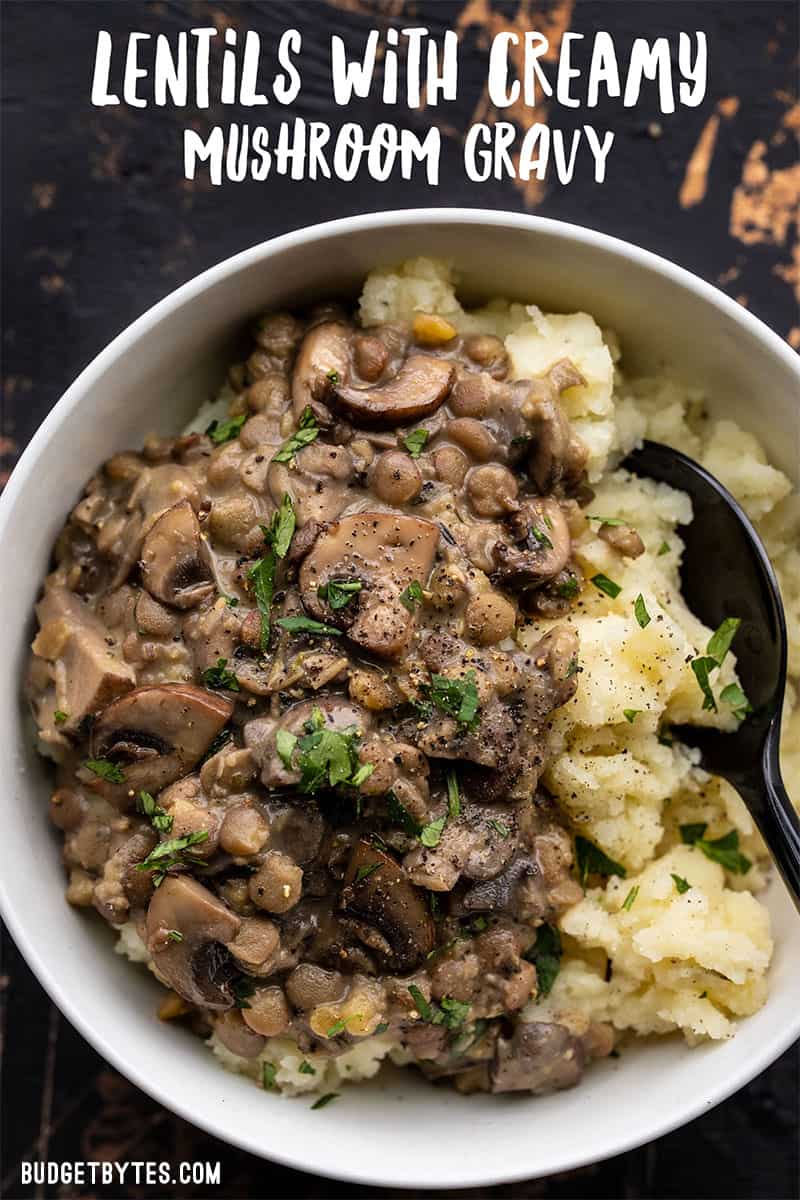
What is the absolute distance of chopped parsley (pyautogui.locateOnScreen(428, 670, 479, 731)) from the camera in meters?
2.60

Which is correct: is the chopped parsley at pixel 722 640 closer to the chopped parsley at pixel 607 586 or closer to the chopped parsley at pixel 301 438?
the chopped parsley at pixel 607 586

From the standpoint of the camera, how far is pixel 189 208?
355 cm

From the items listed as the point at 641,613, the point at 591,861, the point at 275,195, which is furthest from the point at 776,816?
the point at 275,195

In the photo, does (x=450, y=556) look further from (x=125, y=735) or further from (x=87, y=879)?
(x=87, y=879)

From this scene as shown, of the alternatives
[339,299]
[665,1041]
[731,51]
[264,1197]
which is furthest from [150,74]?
[264,1197]

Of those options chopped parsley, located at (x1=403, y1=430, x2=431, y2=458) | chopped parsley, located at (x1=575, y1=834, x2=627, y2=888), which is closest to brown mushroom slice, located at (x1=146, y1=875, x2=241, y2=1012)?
chopped parsley, located at (x1=575, y1=834, x2=627, y2=888)

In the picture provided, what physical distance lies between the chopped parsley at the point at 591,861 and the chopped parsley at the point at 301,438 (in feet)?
4.10

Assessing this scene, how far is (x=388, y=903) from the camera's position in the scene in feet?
8.77

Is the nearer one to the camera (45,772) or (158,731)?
(158,731)

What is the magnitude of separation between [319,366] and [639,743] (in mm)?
1276

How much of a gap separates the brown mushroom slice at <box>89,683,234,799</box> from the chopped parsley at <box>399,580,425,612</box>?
0.49 meters

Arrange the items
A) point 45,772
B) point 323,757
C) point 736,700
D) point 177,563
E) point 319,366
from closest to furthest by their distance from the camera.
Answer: point 323,757, point 177,563, point 319,366, point 736,700, point 45,772

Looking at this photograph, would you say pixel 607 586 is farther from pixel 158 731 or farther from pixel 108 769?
pixel 108 769

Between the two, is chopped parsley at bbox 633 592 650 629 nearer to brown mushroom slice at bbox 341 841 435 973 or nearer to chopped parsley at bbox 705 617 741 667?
chopped parsley at bbox 705 617 741 667
